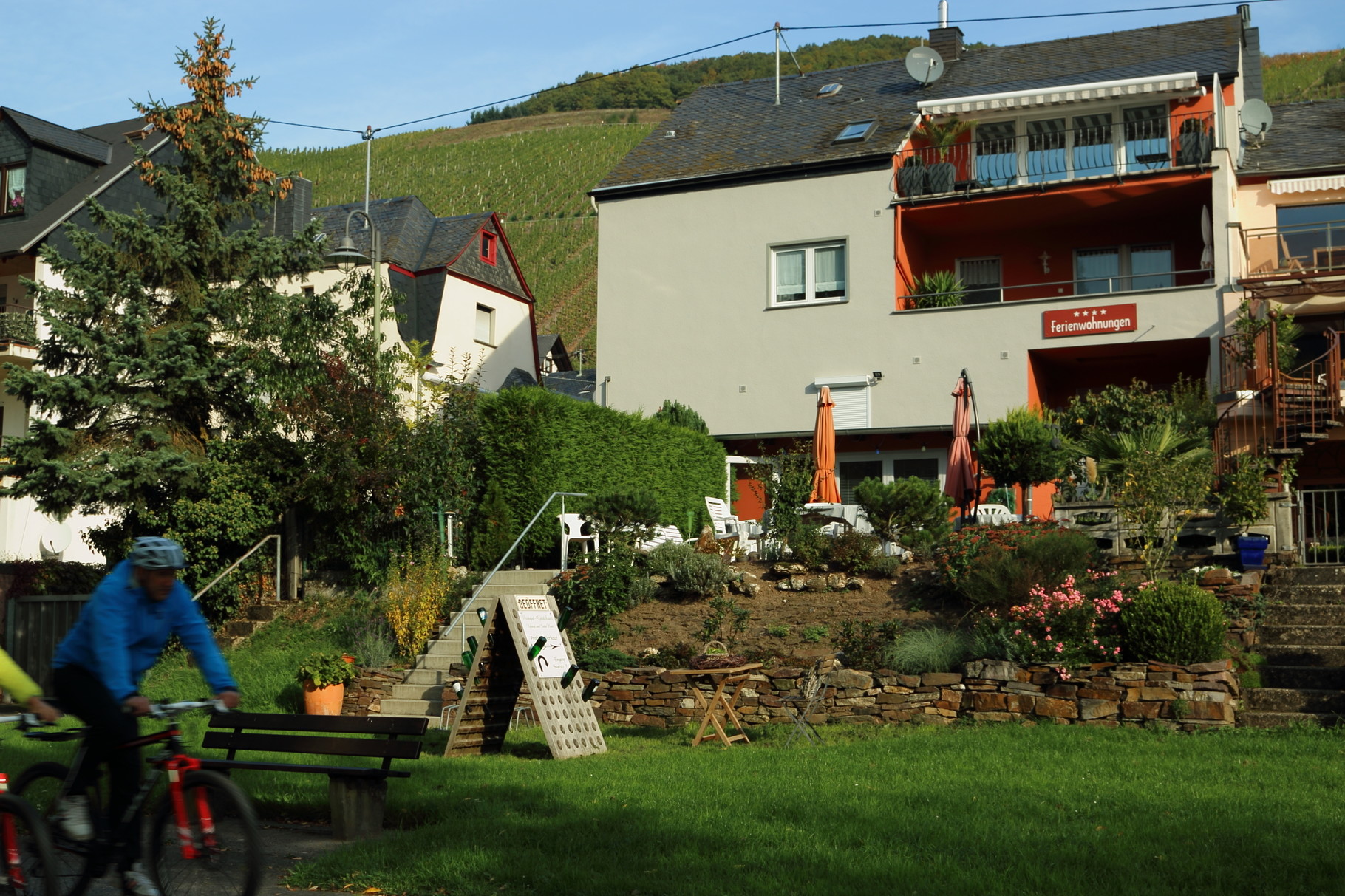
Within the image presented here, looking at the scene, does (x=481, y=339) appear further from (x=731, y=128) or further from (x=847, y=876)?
(x=847, y=876)

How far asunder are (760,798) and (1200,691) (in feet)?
17.4

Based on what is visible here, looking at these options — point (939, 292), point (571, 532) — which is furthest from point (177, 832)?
point (939, 292)

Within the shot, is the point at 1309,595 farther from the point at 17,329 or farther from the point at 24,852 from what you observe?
the point at 17,329

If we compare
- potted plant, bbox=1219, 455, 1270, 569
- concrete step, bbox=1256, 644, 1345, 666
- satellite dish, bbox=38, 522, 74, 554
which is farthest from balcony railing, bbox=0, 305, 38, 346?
concrete step, bbox=1256, 644, 1345, 666

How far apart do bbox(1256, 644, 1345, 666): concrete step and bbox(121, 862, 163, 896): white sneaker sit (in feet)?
35.7

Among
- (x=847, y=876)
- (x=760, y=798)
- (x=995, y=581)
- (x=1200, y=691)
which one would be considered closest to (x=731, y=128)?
(x=995, y=581)

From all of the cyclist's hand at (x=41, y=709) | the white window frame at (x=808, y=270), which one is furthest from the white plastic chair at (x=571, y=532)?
the cyclist's hand at (x=41, y=709)

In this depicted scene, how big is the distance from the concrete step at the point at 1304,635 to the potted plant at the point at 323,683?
412 inches

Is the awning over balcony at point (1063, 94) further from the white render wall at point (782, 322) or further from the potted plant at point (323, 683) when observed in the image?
the potted plant at point (323, 683)

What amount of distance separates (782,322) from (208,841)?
2118 cm

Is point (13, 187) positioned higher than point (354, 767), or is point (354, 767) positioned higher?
point (13, 187)

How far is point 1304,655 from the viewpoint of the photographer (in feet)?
41.9

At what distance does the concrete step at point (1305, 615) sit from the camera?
44.3ft

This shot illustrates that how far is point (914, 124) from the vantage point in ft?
89.4
